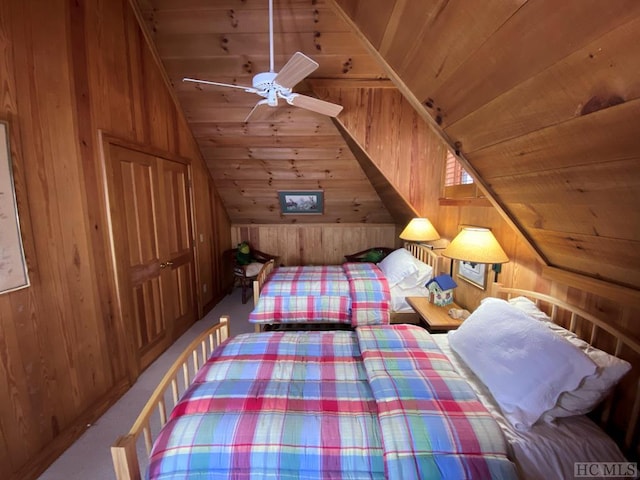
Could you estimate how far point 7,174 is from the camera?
1435 mm

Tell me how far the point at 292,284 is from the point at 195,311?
1528 mm

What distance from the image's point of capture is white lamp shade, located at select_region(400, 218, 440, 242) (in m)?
2.82

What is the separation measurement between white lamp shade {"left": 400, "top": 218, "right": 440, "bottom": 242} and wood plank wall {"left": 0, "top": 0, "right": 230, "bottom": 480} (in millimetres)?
2825

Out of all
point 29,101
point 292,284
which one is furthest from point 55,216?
point 292,284

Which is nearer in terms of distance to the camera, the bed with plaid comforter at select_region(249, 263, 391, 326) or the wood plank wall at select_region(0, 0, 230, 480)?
the wood plank wall at select_region(0, 0, 230, 480)

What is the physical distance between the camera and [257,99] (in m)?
3.11

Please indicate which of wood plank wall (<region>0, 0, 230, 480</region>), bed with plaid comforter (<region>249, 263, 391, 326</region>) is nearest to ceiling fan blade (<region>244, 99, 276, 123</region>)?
wood plank wall (<region>0, 0, 230, 480</region>)

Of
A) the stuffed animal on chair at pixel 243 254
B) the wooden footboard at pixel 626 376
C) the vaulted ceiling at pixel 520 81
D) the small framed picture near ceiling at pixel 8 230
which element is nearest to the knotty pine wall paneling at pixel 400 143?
the vaulted ceiling at pixel 520 81

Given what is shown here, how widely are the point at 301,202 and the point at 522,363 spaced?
3.72 meters

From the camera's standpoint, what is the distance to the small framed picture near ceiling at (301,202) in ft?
14.4

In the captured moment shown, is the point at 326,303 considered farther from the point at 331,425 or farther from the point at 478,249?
the point at 331,425

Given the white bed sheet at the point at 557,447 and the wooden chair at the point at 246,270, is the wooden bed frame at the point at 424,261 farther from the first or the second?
the white bed sheet at the point at 557,447

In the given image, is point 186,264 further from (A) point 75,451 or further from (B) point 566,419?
(B) point 566,419

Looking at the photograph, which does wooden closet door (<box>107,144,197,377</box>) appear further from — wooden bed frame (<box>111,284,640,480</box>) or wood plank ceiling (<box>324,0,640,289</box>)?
wood plank ceiling (<box>324,0,640,289</box>)
